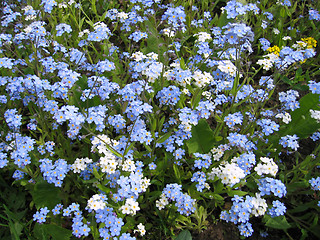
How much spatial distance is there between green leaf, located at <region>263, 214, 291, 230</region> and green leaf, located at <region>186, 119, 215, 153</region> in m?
0.97

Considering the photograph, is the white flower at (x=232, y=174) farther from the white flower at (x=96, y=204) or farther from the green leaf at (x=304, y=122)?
the green leaf at (x=304, y=122)

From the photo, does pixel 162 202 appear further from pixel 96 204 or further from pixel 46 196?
pixel 46 196

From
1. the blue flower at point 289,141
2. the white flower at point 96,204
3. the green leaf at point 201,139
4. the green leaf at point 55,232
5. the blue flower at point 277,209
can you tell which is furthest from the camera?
the green leaf at point 201,139

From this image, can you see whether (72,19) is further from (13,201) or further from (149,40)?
(13,201)

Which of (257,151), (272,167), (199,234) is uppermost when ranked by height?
(257,151)

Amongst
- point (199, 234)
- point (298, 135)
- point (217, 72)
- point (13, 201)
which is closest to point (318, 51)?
point (298, 135)

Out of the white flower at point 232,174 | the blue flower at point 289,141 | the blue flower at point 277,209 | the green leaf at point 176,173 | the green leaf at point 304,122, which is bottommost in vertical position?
the blue flower at point 277,209

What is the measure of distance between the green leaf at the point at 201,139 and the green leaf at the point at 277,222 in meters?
0.97

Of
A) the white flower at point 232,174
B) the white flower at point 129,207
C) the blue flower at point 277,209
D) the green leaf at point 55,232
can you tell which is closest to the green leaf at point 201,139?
the white flower at point 232,174

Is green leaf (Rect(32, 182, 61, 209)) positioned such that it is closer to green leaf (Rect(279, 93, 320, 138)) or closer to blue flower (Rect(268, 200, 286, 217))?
blue flower (Rect(268, 200, 286, 217))

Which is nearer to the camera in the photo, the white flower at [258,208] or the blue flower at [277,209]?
the white flower at [258,208]

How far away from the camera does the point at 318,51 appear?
5004 millimetres

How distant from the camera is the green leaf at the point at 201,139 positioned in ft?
11.2

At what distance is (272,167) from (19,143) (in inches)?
102
